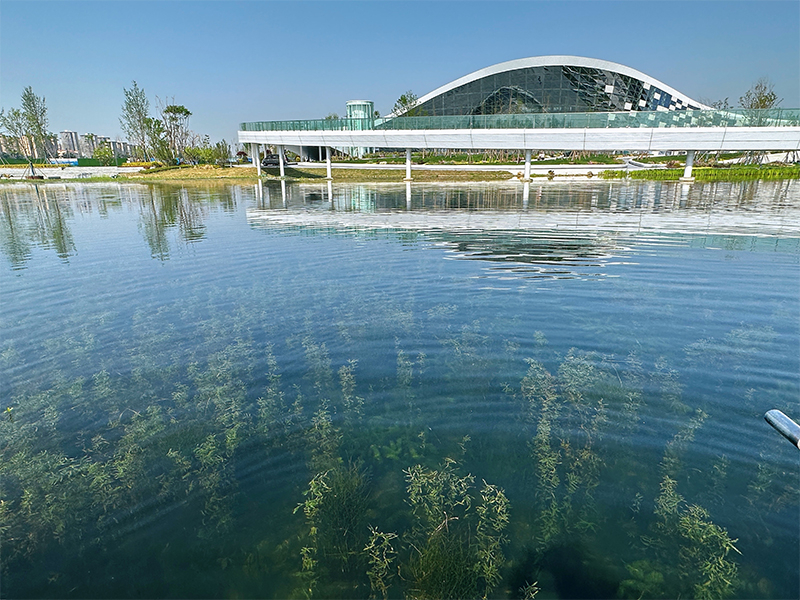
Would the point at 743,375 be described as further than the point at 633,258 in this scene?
No

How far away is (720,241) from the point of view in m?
16.0

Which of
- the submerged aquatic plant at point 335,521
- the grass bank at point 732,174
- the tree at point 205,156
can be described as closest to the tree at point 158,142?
the tree at point 205,156

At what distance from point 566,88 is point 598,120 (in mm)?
43071

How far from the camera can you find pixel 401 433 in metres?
5.58

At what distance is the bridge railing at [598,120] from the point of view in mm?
38250

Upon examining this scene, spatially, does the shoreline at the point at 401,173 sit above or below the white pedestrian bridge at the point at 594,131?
below

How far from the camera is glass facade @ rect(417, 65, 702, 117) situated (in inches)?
2982

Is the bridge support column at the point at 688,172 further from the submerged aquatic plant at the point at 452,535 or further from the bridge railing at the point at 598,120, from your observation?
the submerged aquatic plant at the point at 452,535

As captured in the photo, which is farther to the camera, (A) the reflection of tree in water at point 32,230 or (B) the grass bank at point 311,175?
(B) the grass bank at point 311,175

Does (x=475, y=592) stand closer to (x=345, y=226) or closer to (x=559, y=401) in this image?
(x=559, y=401)

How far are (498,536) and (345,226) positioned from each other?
57.7 ft

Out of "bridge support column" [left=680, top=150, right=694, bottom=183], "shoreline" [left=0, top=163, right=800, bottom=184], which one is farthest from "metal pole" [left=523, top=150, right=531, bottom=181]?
"bridge support column" [left=680, top=150, right=694, bottom=183]

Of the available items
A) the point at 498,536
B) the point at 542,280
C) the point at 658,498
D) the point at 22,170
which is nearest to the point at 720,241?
the point at 542,280

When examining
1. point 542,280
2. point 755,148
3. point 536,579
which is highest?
point 755,148
